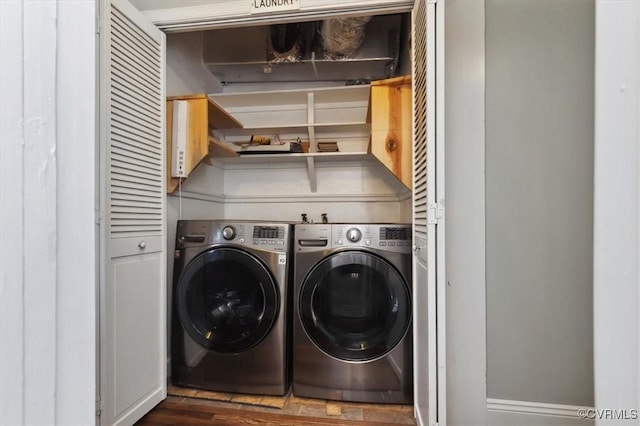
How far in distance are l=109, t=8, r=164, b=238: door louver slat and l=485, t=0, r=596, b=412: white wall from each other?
158cm

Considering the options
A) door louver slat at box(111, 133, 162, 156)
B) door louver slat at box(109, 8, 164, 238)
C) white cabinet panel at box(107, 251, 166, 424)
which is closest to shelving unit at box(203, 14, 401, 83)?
door louver slat at box(109, 8, 164, 238)

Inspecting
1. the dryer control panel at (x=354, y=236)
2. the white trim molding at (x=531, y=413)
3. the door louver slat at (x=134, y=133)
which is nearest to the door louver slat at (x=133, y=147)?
the door louver slat at (x=134, y=133)

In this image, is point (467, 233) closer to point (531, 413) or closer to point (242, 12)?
point (531, 413)

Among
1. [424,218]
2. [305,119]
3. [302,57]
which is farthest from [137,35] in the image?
[424,218]

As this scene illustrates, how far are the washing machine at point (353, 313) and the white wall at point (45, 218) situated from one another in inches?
45.4

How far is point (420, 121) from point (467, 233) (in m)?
0.52

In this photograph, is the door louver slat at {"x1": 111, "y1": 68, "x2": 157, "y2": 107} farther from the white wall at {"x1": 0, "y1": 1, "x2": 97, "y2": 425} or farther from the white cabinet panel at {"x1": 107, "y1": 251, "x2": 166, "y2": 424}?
the white wall at {"x1": 0, "y1": 1, "x2": 97, "y2": 425}

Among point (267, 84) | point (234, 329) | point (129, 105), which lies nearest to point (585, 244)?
point (234, 329)

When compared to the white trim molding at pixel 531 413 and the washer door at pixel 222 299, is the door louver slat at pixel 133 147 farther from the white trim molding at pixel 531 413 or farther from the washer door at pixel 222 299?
the white trim molding at pixel 531 413

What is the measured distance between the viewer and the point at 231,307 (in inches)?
62.1

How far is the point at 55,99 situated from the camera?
13.4 inches

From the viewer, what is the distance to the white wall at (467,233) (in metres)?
1.15

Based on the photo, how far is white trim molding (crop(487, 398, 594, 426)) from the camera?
1.12m
